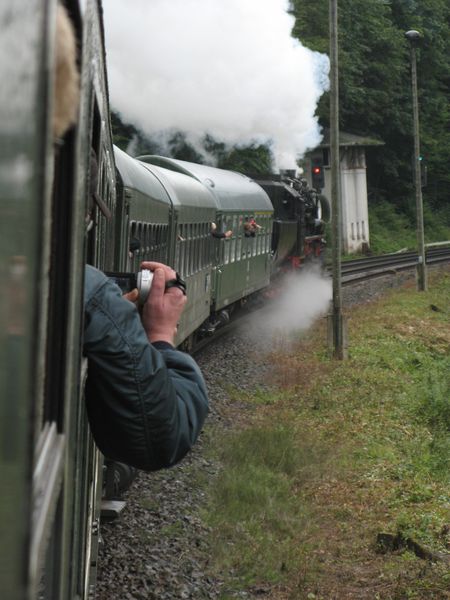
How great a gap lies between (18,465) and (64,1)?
64 centimetres

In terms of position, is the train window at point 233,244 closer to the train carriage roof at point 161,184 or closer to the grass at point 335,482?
the train carriage roof at point 161,184

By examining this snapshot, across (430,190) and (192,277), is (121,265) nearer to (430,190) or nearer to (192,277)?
(192,277)

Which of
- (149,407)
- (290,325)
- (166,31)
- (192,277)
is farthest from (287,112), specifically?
(149,407)

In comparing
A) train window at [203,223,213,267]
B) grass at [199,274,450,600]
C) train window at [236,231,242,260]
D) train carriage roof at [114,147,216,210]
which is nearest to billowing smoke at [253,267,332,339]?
train window at [236,231,242,260]

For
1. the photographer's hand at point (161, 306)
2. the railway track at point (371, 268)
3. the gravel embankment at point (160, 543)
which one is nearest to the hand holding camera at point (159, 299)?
the photographer's hand at point (161, 306)

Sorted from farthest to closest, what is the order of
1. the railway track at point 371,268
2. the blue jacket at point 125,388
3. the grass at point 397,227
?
the grass at point 397,227, the railway track at point 371,268, the blue jacket at point 125,388

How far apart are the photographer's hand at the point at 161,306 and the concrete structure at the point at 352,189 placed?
39.8 m

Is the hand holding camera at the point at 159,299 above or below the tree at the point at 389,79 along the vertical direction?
below

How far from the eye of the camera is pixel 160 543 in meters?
7.13

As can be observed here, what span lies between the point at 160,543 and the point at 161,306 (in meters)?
4.96

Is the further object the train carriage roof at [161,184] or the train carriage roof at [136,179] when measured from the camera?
the train carriage roof at [161,184]

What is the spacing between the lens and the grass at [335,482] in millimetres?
6929

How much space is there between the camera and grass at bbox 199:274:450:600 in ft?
22.7

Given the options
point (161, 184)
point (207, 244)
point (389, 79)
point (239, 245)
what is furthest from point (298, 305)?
point (389, 79)
